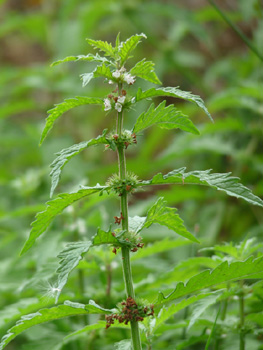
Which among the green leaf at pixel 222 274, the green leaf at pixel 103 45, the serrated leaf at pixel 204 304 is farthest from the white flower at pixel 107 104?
the serrated leaf at pixel 204 304

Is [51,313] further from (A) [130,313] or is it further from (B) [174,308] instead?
(B) [174,308]

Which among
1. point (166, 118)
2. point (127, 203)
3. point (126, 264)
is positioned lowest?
point (126, 264)

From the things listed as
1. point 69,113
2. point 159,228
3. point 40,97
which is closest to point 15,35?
point 40,97

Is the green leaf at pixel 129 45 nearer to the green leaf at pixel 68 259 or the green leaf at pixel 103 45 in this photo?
the green leaf at pixel 103 45

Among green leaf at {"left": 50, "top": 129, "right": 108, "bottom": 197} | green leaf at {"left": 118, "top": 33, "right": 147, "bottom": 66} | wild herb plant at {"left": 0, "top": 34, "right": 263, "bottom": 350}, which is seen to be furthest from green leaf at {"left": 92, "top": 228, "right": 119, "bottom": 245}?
green leaf at {"left": 118, "top": 33, "right": 147, "bottom": 66}

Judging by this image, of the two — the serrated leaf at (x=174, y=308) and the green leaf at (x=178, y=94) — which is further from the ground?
the green leaf at (x=178, y=94)

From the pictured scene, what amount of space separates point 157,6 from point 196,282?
2.33m

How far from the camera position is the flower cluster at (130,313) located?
0.98m

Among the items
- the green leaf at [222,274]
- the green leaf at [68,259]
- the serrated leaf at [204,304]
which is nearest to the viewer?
the green leaf at [68,259]

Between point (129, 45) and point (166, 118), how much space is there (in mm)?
156

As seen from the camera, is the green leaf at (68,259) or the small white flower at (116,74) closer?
the green leaf at (68,259)

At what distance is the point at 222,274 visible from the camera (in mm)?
983

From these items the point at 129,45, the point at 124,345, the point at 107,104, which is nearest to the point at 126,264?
the point at 124,345

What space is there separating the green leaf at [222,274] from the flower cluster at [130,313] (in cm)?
6
